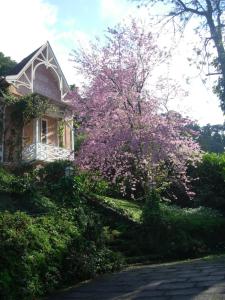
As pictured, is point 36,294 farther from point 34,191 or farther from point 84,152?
point 84,152

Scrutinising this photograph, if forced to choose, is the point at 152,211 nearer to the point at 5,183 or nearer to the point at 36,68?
the point at 5,183

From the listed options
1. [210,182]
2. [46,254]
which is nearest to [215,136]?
[210,182]

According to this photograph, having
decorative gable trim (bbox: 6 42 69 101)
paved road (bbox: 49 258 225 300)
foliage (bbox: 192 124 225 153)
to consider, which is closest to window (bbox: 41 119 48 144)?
decorative gable trim (bbox: 6 42 69 101)

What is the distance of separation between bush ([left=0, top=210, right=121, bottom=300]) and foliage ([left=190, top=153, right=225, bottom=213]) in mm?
10510

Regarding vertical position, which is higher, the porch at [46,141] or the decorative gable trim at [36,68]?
the decorative gable trim at [36,68]

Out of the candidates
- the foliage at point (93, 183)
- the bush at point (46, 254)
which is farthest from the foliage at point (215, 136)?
the bush at point (46, 254)

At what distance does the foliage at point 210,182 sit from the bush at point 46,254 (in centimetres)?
1051

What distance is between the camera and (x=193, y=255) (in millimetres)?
11523

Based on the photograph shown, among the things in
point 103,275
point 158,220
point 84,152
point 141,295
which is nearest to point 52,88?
point 84,152

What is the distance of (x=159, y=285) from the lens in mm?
7020

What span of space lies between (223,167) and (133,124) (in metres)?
6.76

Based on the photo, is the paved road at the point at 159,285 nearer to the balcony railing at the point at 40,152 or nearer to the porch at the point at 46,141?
the porch at the point at 46,141

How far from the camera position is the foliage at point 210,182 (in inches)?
754

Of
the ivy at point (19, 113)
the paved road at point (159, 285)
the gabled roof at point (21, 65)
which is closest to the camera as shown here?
the paved road at point (159, 285)
